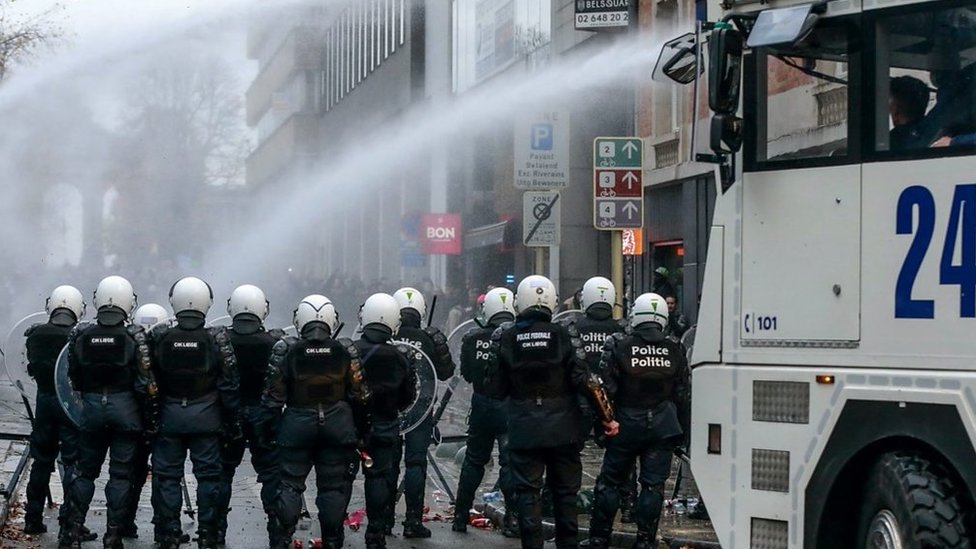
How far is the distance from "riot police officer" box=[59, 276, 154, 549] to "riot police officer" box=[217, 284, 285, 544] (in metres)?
0.67

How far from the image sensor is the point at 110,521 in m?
10.6

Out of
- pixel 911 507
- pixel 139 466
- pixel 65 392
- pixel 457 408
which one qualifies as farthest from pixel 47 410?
pixel 457 408

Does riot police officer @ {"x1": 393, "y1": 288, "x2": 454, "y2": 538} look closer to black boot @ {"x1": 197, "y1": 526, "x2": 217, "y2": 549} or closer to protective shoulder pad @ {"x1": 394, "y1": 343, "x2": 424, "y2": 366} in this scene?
protective shoulder pad @ {"x1": 394, "y1": 343, "x2": 424, "y2": 366}

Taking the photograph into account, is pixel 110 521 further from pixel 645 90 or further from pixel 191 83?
pixel 191 83

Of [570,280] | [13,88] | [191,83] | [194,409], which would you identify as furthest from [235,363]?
[191,83]

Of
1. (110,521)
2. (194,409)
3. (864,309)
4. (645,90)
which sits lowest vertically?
(110,521)

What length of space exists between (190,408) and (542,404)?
2473 millimetres

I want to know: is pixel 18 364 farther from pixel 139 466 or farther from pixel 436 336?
pixel 436 336

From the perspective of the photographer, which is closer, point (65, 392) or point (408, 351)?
point (408, 351)

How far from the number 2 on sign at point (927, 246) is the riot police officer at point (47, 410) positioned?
668 cm

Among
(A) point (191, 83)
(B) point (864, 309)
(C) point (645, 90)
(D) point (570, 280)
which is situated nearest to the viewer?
(B) point (864, 309)

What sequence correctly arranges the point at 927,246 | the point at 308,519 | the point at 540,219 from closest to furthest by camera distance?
the point at 927,246, the point at 308,519, the point at 540,219

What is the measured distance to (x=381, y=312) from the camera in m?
10.7

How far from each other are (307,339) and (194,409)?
103 centimetres
